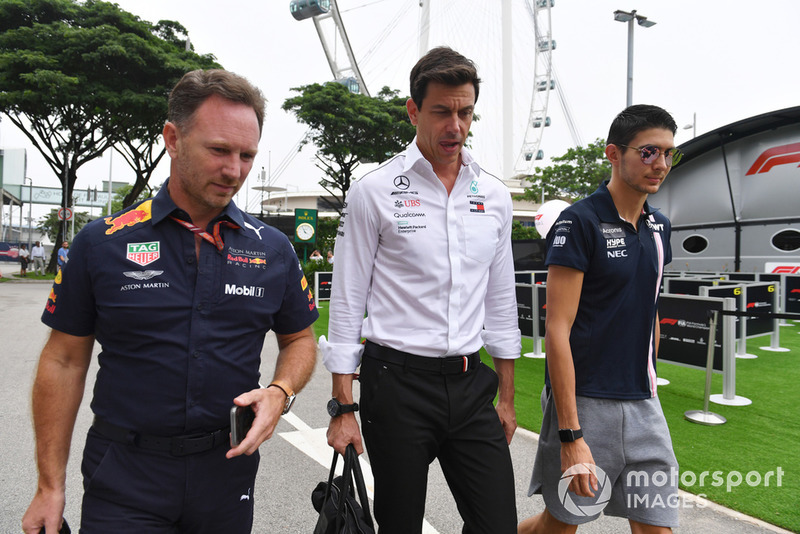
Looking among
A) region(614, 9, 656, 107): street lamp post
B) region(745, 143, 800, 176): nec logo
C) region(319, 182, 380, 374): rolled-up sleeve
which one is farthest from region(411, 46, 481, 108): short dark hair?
region(745, 143, 800, 176): nec logo

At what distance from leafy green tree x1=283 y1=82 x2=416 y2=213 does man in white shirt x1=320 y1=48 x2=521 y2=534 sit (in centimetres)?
2806

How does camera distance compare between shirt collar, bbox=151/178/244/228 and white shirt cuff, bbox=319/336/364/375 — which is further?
white shirt cuff, bbox=319/336/364/375

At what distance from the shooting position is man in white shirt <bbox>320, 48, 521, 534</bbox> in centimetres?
208

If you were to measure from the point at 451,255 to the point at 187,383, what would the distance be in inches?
42.5

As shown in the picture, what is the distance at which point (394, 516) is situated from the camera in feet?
6.74

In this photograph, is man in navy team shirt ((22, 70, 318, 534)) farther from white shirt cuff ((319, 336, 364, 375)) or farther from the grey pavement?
the grey pavement

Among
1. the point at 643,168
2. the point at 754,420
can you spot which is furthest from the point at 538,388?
the point at 643,168

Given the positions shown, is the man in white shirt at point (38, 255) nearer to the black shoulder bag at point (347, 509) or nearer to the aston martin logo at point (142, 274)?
the aston martin logo at point (142, 274)

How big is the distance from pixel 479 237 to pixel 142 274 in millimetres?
1284

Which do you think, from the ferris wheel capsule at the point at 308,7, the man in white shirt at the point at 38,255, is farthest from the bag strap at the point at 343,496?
the ferris wheel capsule at the point at 308,7

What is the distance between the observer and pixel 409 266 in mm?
2186

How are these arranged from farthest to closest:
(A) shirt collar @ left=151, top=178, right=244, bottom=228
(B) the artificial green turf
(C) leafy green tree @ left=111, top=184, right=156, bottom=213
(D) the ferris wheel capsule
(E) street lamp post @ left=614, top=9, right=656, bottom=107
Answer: (D) the ferris wheel capsule
(C) leafy green tree @ left=111, top=184, right=156, bottom=213
(E) street lamp post @ left=614, top=9, right=656, bottom=107
(B) the artificial green turf
(A) shirt collar @ left=151, top=178, right=244, bottom=228

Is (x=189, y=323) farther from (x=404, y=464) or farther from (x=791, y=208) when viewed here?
(x=791, y=208)

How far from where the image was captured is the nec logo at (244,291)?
1777 millimetres
